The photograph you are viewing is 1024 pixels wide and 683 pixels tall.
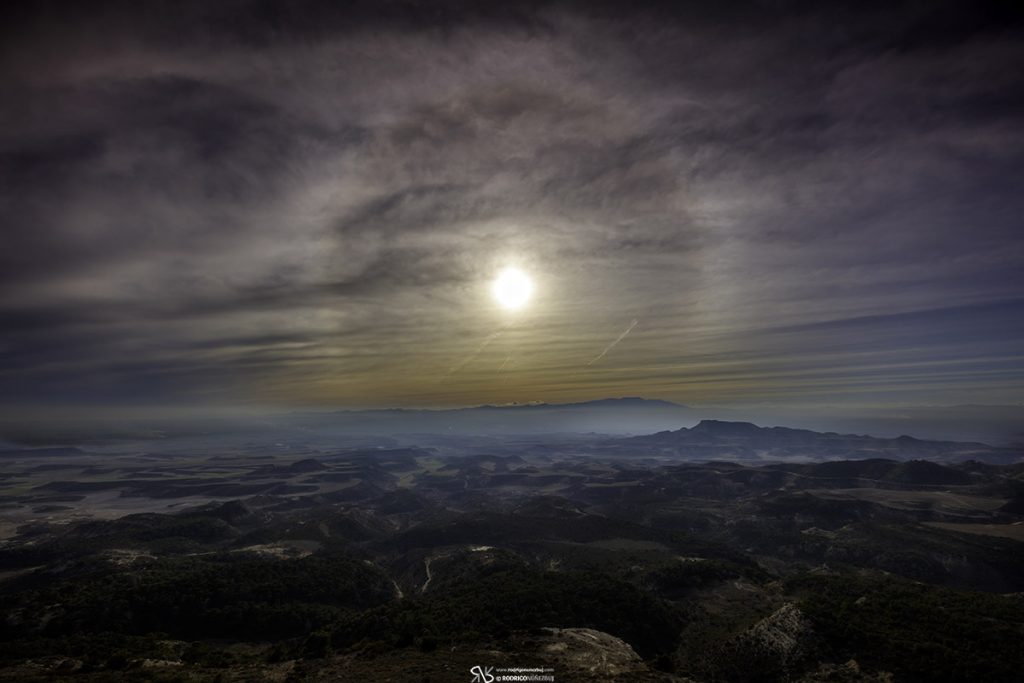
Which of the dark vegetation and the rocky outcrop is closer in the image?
the dark vegetation

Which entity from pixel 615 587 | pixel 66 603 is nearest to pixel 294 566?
pixel 66 603

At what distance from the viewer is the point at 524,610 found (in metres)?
76.1

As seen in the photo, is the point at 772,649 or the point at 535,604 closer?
the point at 772,649

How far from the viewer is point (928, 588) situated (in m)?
80.0

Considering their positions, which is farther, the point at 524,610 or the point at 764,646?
the point at 524,610

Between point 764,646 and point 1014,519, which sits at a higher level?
point 764,646

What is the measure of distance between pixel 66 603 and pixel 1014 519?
317 meters

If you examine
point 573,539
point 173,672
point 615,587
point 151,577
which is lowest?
point 573,539

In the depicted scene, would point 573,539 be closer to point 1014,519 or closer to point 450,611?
point 450,611

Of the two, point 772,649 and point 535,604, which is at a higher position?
point 772,649

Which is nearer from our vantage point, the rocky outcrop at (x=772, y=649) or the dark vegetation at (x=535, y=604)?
the dark vegetation at (x=535, y=604)

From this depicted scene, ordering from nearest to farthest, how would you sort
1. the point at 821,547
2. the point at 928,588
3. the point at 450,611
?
the point at 450,611, the point at 928,588, the point at 821,547

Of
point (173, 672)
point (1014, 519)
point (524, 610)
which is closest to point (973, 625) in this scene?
point (524, 610)

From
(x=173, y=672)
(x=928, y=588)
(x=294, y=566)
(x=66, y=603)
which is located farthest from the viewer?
(x=294, y=566)
